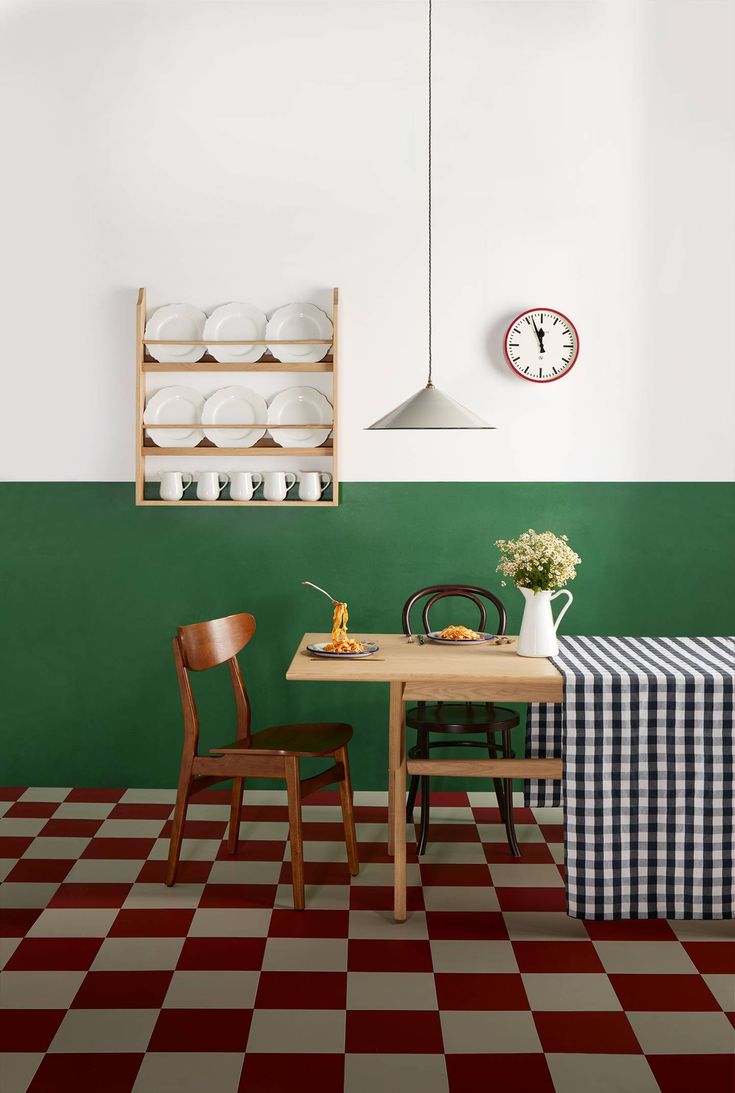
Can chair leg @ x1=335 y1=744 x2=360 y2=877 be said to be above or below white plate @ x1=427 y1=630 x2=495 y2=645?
below

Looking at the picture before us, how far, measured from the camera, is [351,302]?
421 cm

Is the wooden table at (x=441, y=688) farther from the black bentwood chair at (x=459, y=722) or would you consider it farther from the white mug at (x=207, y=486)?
the white mug at (x=207, y=486)

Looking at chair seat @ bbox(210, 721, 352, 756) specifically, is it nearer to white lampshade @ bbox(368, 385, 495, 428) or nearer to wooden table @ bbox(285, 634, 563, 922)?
wooden table @ bbox(285, 634, 563, 922)

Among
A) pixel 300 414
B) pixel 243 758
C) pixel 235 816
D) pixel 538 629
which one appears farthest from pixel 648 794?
pixel 300 414

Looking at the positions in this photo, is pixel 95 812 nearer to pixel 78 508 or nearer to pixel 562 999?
pixel 78 508

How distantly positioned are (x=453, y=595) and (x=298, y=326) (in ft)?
4.30

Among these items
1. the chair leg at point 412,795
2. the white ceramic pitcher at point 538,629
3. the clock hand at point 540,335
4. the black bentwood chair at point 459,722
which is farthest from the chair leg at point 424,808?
the clock hand at point 540,335

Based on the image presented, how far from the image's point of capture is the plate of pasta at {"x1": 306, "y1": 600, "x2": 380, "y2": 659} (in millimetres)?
3348

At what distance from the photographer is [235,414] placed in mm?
4203

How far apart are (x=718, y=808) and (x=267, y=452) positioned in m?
2.24

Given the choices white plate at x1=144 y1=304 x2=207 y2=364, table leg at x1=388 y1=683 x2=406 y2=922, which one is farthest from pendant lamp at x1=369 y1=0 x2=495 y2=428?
white plate at x1=144 y1=304 x2=207 y2=364

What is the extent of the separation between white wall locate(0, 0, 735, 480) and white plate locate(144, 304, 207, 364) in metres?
0.08

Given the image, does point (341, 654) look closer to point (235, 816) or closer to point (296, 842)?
point (296, 842)

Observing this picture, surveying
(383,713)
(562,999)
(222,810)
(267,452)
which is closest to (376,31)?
(267,452)
